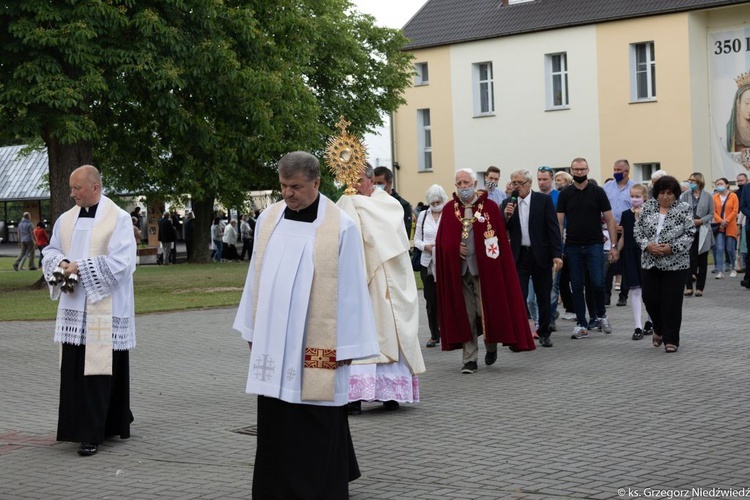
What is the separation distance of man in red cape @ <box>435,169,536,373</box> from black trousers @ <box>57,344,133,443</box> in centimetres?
381

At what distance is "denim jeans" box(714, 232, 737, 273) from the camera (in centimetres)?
2431

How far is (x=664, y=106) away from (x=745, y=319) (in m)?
26.8

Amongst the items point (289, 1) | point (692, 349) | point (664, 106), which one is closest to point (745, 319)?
point (692, 349)

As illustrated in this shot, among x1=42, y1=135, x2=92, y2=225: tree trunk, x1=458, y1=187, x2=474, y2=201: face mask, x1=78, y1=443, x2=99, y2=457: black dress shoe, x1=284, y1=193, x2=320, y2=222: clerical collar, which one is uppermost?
x1=42, y1=135, x2=92, y2=225: tree trunk

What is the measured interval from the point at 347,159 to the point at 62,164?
18.5 metres

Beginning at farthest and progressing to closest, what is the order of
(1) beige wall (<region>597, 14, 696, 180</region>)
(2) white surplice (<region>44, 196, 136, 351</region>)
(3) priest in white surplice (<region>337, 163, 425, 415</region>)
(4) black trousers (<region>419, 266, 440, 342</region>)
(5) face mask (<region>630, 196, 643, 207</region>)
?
(1) beige wall (<region>597, 14, 696, 180</region>) < (5) face mask (<region>630, 196, 643, 207</region>) < (4) black trousers (<region>419, 266, 440, 342</region>) < (3) priest in white surplice (<region>337, 163, 425, 415</region>) < (2) white surplice (<region>44, 196, 136, 351</region>)

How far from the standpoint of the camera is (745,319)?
1603 centimetres

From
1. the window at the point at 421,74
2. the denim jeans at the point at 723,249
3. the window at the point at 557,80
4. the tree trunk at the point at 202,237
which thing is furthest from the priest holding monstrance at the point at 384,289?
the window at the point at 421,74

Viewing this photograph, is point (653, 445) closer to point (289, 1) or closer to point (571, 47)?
point (289, 1)

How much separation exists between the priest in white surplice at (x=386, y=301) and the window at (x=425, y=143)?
40.0 m

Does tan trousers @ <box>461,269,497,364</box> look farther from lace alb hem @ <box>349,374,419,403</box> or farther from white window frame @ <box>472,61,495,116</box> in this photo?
white window frame @ <box>472,61,495,116</box>

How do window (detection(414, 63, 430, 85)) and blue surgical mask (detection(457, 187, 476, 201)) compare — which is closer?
blue surgical mask (detection(457, 187, 476, 201))

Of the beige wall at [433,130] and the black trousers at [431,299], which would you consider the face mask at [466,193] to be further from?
the beige wall at [433,130]

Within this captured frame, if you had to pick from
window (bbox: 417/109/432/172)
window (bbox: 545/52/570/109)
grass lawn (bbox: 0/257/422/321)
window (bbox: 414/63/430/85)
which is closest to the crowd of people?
grass lawn (bbox: 0/257/422/321)
